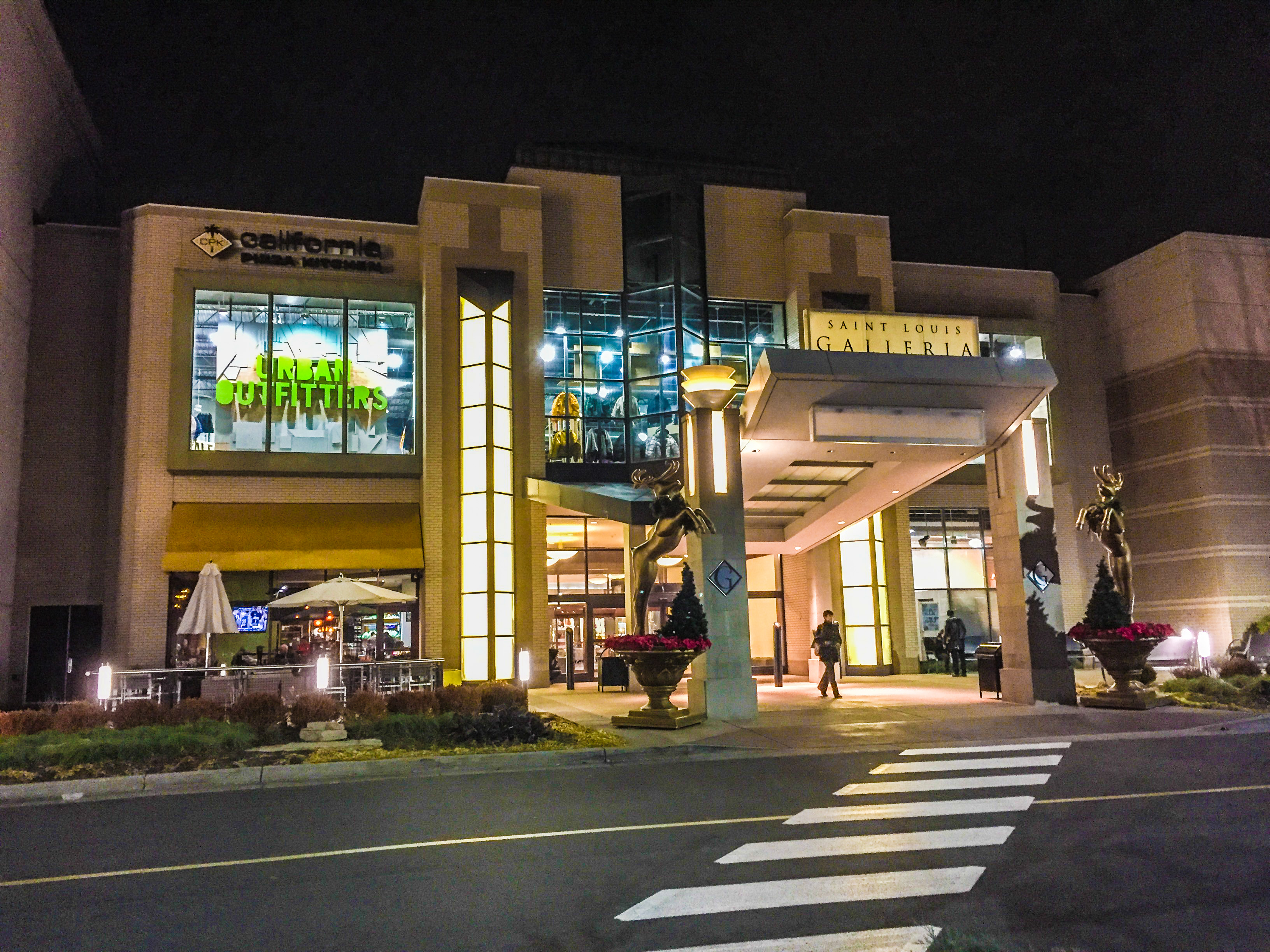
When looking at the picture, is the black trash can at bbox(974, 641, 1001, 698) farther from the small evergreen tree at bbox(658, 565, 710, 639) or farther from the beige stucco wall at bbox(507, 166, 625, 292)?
the beige stucco wall at bbox(507, 166, 625, 292)

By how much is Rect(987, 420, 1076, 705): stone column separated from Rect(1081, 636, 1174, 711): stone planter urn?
732mm

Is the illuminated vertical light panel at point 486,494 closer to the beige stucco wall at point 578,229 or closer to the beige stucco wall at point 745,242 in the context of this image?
the beige stucco wall at point 578,229

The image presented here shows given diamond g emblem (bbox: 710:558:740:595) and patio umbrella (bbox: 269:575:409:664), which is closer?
diamond g emblem (bbox: 710:558:740:595)

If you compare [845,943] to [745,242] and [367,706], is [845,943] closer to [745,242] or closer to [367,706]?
[367,706]

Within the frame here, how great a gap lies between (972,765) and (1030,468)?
8.88 m

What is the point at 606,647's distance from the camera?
16469mm

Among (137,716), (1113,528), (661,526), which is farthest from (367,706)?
(1113,528)

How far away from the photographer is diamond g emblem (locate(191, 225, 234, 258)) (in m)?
25.5

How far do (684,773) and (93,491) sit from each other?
66.7ft

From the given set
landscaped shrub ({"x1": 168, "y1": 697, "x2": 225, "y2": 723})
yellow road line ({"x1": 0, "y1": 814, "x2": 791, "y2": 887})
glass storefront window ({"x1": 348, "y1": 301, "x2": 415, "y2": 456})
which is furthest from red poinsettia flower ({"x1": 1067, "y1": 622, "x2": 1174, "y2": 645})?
glass storefront window ({"x1": 348, "y1": 301, "x2": 415, "y2": 456})

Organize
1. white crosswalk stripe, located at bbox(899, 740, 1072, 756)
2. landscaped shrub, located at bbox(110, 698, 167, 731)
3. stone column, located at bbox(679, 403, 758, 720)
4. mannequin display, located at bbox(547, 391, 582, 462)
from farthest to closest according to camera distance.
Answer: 1. mannequin display, located at bbox(547, 391, 582, 462)
2. stone column, located at bbox(679, 403, 758, 720)
3. landscaped shrub, located at bbox(110, 698, 167, 731)
4. white crosswalk stripe, located at bbox(899, 740, 1072, 756)

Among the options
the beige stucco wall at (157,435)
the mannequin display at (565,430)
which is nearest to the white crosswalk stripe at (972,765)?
the beige stucco wall at (157,435)

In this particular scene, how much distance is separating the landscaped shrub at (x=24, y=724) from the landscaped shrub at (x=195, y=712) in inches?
62.8

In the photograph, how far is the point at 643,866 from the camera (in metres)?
7.01
